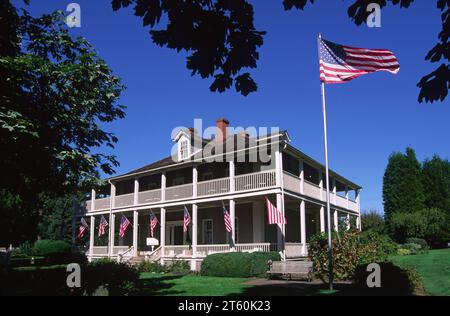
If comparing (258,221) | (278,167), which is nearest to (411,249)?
(258,221)

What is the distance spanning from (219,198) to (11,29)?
15273 mm

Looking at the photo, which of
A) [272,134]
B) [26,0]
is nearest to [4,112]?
[26,0]

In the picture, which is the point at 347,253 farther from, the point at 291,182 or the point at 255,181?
the point at 255,181

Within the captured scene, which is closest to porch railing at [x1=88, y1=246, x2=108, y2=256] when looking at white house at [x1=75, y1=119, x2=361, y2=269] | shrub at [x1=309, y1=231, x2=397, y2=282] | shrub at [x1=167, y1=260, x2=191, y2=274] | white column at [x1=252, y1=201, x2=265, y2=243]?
white house at [x1=75, y1=119, x2=361, y2=269]

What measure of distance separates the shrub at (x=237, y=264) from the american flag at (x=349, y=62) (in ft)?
29.1

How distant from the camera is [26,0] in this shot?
11219 millimetres

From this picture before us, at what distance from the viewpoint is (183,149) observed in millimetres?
28469

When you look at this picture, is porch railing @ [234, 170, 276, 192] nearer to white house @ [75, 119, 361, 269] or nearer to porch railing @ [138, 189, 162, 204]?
white house @ [75, 119, 361, 269]

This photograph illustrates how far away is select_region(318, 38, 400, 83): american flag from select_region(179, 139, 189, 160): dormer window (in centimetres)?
1397

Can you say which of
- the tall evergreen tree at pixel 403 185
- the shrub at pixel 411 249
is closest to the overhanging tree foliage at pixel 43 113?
the shrub at pixel 411 249

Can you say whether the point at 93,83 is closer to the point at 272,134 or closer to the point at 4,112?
the point at 4,112

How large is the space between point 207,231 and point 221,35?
24169 mm

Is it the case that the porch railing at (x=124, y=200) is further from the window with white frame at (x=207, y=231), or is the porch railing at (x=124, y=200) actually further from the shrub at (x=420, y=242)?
the shrub at (x=420, y=242)

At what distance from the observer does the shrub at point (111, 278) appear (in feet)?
36.4
